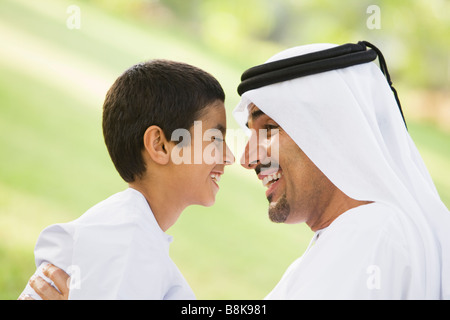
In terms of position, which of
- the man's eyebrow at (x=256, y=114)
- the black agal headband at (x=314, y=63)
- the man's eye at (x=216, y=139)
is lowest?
the man's eye at (x=216, y=139)

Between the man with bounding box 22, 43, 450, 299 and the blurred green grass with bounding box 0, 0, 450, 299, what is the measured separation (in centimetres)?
424

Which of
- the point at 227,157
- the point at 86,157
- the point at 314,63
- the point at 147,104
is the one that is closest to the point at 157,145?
the point at 147,104

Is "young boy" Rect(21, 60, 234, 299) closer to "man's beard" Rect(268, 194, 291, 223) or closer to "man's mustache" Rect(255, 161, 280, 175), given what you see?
Result: "man's mustache" Rect(255, 161, 280, 175)

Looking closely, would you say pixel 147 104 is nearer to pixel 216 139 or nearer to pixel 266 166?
pixel 216 139

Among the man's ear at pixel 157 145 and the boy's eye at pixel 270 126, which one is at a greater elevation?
the boy's eye at pixel 270 126

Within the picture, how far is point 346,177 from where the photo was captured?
200 centimetres

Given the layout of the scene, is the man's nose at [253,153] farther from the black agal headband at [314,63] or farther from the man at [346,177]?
the black agal headband at [314,63]

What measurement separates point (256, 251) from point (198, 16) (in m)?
8.61

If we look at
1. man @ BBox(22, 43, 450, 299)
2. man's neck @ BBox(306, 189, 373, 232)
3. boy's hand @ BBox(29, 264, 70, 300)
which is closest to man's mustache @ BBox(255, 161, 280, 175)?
man @ BBox(22, 43, 450, 299)

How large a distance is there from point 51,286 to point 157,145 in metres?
0.62

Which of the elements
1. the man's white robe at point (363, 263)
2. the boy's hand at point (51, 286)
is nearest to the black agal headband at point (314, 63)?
the man's white robe at point (363, 263)

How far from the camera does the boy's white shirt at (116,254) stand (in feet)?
5.87

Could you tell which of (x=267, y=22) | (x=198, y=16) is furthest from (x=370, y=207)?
(x=198, y=16)
